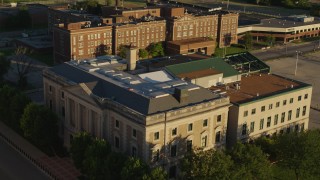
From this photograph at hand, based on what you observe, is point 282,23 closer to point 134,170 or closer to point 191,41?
point 191,41

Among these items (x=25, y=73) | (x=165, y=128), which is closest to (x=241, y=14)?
(x=25, y=73)

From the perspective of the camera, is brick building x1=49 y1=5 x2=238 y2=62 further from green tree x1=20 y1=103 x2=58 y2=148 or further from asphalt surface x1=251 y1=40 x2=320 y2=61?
green tree x1=20 y1=103 x2=58 y2=148

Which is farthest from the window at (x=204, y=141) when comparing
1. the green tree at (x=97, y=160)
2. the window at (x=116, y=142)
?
the green tree at (x=97, y=160)

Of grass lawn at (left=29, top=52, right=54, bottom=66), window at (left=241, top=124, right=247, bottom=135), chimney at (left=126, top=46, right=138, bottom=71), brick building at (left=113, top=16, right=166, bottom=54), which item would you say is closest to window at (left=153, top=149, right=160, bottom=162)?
window at (left=241, top=124, right=247, bottom=135)

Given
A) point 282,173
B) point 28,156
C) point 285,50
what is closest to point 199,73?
point 282,173

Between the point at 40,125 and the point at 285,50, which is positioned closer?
the point at 40,125

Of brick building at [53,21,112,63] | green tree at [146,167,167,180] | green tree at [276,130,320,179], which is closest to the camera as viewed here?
green tree at [146,167,167,180]

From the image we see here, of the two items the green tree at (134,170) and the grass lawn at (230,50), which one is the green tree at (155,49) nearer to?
the grass lawn at (230,50)

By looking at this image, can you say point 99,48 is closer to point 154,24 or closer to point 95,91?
point 154,24
